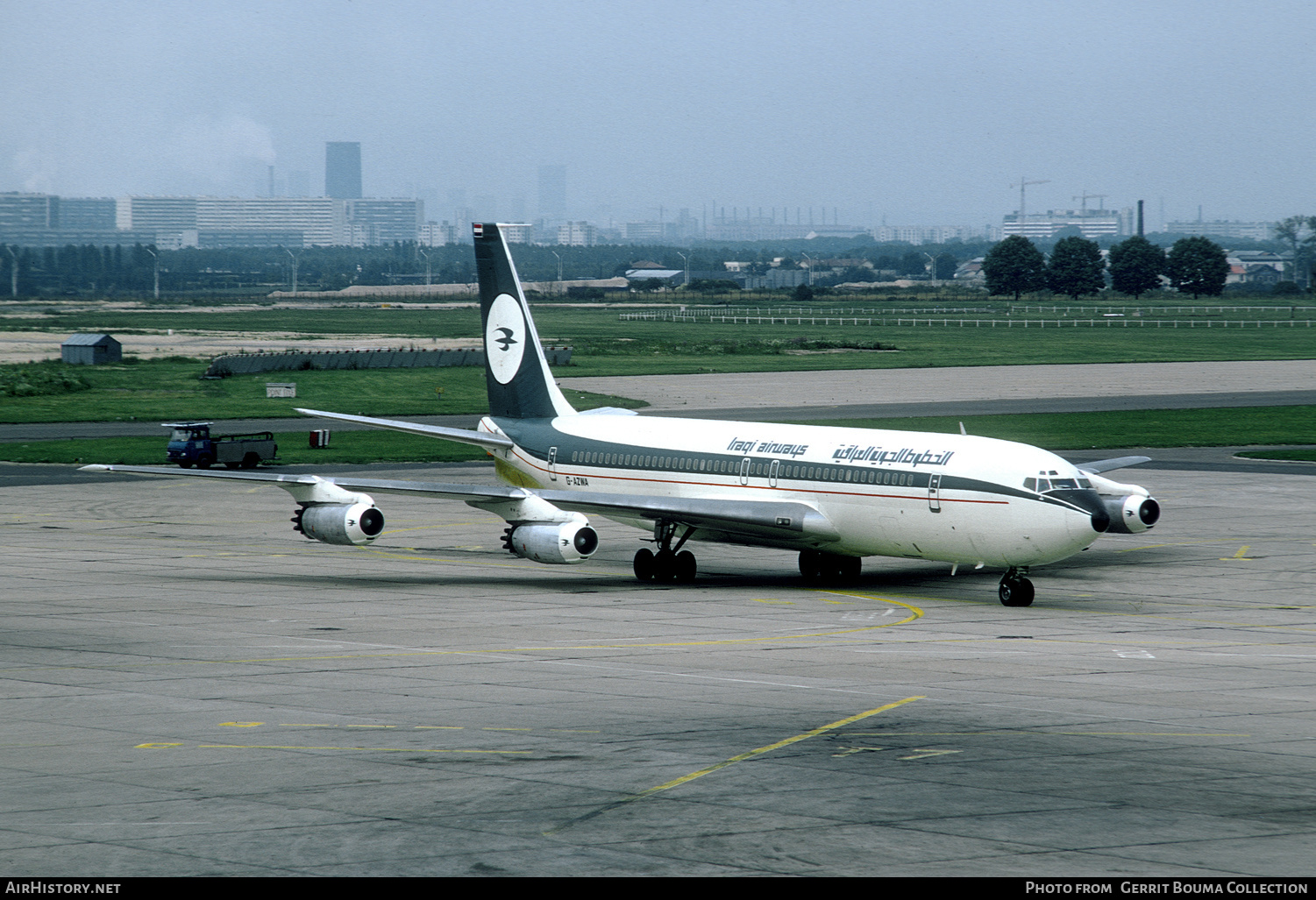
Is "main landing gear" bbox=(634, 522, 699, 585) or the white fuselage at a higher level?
the white fuselage

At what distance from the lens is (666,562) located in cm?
4453

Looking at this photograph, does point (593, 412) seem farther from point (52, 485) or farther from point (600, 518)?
point (52, 485)

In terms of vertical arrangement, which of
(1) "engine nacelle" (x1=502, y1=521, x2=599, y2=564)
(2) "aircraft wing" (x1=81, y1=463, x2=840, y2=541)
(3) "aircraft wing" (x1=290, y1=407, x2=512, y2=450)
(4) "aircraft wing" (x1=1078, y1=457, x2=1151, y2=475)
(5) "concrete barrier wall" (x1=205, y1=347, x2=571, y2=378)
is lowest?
(1) "engine nacelle" (x1=502, y1=521, x2=599, y2=564)

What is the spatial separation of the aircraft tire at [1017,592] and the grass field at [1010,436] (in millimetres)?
37238

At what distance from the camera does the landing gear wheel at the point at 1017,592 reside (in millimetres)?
39531

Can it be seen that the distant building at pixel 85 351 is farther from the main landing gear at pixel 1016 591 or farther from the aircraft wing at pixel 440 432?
the main landing gear at pixel 1016 591

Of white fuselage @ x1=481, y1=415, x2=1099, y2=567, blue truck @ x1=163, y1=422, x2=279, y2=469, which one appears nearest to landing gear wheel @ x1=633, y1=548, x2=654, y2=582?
white fuselage @ x1=481, y1=415, x2=1099, y2=567

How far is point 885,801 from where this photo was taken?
2011 centimetres

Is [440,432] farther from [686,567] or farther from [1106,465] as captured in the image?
[1106,465]

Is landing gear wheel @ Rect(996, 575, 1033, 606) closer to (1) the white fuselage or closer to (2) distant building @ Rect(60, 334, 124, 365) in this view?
(1) the white fuselage

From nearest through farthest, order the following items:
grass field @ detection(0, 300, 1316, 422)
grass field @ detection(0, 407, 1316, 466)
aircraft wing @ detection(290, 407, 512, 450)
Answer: aircraft wing @ detection(290, 407, 512, 450) < grass field @ detection(0, 407, 1316, 466) < grass field @ detection(0, 300, 1316, 422)

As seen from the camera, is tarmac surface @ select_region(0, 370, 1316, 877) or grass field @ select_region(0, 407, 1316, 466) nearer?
tarmac surface @ select_region(0, 370, 1316, 877)

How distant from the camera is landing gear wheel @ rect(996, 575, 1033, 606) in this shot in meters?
39.5
